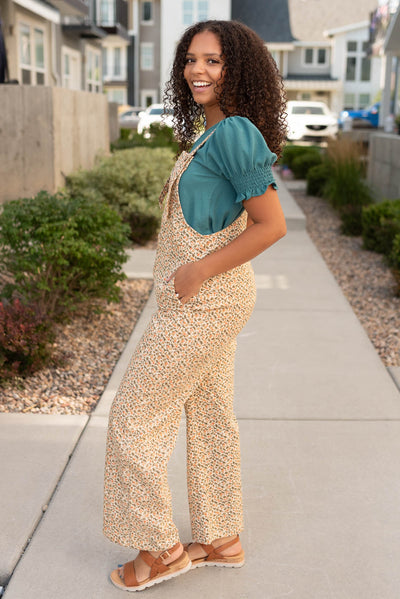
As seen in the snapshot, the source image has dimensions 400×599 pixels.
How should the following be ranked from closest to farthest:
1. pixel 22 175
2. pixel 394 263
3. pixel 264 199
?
pixel 264 199
pixel 394 263
pixel 22 175

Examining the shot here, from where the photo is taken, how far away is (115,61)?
4531 centimetres

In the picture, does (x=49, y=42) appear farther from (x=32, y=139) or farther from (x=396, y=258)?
(x=396, y=258)

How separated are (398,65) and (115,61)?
28.6m

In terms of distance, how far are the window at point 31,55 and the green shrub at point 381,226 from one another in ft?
33.1

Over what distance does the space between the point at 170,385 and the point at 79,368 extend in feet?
8.44

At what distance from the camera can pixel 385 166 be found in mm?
11180

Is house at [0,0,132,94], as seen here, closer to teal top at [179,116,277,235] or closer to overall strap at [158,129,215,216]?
overall strap at [158,129,215,216]

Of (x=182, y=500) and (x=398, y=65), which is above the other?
(x=398, y=65)

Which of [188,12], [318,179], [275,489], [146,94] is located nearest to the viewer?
[275,489]

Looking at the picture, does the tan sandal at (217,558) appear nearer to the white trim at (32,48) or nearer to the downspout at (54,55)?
the white trim at (32,48)

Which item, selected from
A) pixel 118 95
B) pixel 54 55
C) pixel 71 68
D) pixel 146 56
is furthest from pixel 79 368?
pixel 118 95

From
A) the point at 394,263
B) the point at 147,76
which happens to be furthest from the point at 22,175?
the point at 147,76

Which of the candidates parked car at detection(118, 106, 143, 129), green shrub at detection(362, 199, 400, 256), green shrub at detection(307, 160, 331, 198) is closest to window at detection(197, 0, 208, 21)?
parked car at detection(118, 106, 143, 129)

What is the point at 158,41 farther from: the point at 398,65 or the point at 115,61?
the point at 398,65
